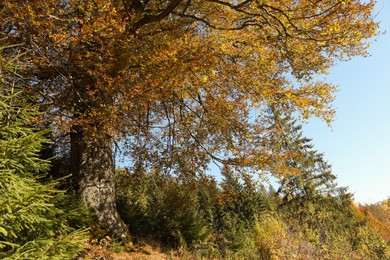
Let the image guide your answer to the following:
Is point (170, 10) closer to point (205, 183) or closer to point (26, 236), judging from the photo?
point (205, 183)

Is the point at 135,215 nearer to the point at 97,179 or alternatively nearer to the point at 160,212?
the point at 160,212

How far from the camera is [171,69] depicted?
26.0 ft

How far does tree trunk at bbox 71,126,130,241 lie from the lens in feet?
31.0

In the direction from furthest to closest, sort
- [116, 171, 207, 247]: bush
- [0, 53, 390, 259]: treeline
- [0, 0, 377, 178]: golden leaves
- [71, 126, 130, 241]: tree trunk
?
[116, 171, 207, 247]: bush, [71, 126, 130, 241]: tree trunk, [0, 0, 377, 178]: golden leaves, [0, 53, 390, 259]: treeline

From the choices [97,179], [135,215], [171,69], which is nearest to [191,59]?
[171,69]

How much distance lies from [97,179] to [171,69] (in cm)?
445

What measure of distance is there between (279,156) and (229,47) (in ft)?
12.8

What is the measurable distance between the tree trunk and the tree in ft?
0.11

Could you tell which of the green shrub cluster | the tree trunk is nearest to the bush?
the green shrub cluster

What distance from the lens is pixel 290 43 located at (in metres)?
10.1

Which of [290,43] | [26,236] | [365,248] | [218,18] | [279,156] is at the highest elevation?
[218,18]

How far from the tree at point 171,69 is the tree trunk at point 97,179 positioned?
3 centimetres

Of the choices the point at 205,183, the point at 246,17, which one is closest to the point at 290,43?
the point at 246,17

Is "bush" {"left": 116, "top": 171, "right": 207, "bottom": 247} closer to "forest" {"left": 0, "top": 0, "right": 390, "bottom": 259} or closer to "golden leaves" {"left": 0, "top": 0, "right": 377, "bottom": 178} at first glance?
"forest" {"left": 0, "top": 0, "right": 390, "bottom": 259}
